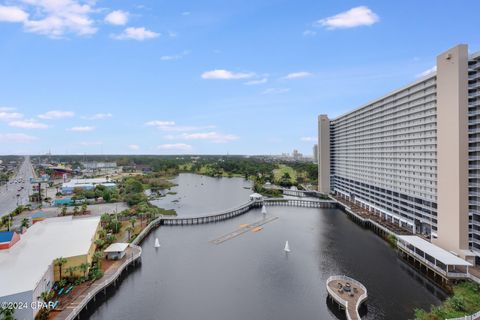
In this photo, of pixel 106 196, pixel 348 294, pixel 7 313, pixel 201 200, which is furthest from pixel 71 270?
pixel 201 200

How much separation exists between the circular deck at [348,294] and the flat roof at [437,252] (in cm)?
1079

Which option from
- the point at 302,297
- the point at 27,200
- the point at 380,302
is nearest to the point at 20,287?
the point at 302,297

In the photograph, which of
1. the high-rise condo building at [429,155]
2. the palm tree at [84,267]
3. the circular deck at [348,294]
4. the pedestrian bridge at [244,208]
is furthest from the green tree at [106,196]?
the circular deck at [348,294]

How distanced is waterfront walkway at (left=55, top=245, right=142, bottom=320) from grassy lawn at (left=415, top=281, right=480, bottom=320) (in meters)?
28.6

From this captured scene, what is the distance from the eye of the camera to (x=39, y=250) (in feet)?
103

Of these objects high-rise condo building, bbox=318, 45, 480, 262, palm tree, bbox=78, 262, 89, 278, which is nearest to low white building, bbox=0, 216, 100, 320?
palm tree, bbox=78, 262, 89, 278

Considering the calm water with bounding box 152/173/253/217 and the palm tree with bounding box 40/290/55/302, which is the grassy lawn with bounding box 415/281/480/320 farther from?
the calm water with bounding box 152/173/253/217

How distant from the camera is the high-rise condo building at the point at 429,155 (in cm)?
3384

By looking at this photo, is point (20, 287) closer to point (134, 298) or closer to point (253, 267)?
point (134, 298)

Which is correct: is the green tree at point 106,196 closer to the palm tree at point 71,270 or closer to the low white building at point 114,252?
the low white building at point 114,252

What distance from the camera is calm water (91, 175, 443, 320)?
26844 millimetres

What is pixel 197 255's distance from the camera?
41.1 m

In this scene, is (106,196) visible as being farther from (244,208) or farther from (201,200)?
(244,208)

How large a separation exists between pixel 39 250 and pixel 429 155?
5169 cm
